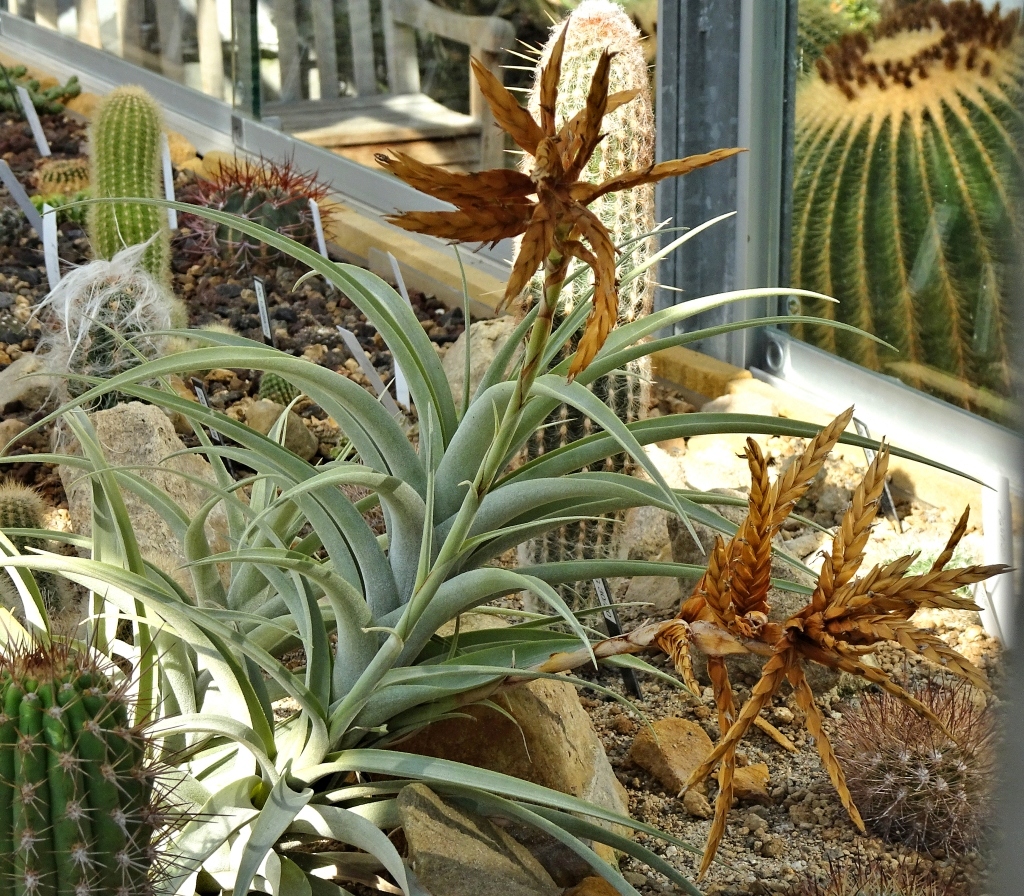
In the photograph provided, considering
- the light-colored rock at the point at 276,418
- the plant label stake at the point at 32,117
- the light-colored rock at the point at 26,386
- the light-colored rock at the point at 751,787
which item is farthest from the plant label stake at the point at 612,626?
the plant label stake at the point at 32,117

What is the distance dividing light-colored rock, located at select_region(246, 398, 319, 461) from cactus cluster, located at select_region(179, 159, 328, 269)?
0.93m

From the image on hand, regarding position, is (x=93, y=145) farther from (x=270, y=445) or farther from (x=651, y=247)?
(x=270, y=445)

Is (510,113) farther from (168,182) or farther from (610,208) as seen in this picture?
(168,182)

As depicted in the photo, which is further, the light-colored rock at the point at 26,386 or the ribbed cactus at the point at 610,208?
the light-colored rock at the point at 26,386

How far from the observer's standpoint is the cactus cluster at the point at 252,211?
10.0 ft

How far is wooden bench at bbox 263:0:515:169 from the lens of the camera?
10.5 feet

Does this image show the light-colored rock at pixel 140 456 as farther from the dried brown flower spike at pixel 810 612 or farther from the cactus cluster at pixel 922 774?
the dried brown flower spike at pixel 810 612

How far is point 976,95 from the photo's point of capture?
2191 millimetres

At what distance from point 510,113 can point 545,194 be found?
49 mm

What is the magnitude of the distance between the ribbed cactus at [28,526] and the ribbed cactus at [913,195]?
161cm

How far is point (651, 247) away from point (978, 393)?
0.89 metres

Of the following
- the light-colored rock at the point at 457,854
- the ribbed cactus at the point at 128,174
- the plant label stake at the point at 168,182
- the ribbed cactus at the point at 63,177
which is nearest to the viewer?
the light-colored rock at the point at 457,854

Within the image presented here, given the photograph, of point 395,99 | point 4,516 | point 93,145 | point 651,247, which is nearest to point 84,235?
point 93,145

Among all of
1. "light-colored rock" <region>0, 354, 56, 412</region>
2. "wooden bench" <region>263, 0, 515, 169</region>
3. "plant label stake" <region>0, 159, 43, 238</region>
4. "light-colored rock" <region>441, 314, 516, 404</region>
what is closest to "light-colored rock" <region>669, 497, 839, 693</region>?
"light-colored rock" <region>441, 314, 516, 404</region>
